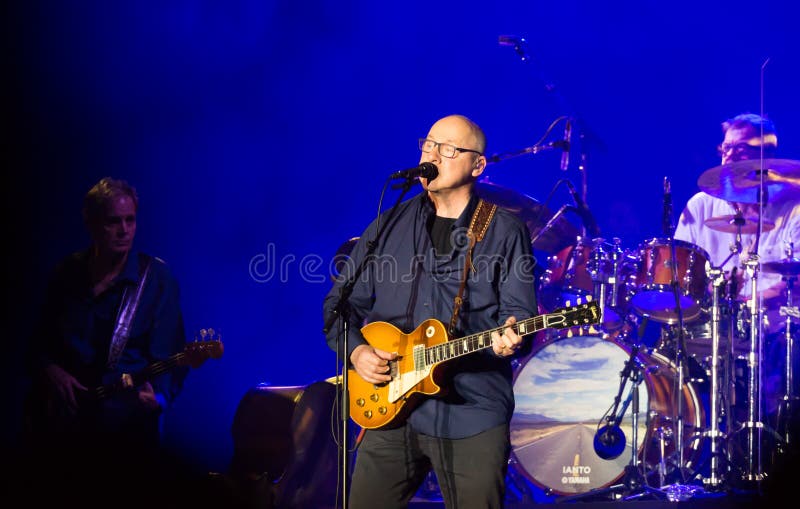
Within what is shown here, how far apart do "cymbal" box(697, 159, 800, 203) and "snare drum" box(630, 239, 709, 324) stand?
60cm

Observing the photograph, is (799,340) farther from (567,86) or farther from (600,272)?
(567,86)

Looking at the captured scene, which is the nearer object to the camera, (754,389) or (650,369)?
(754,389)

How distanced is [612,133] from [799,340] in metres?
2.48

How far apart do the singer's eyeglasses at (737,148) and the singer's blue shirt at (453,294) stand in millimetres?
4162

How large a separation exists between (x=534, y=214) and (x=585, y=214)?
55cm

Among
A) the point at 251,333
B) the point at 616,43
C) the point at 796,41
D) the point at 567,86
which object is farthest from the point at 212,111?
the point at 796,41

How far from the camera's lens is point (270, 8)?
7.62m

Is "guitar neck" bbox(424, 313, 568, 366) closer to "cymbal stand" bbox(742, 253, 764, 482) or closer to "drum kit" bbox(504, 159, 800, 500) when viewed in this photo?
"drum kit" bbox(504, 159, 800, 500)

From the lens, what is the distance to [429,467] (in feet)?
12.1

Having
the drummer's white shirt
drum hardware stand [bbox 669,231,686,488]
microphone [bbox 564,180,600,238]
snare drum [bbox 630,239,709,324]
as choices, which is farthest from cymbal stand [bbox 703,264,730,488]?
microphone [bbox 564,180,600,238]

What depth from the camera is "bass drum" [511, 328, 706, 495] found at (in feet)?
21.3

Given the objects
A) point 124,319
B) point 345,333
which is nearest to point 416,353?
point 345,333

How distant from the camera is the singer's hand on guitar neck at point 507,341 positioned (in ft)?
10.8

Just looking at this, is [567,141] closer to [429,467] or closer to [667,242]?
[667,242]
